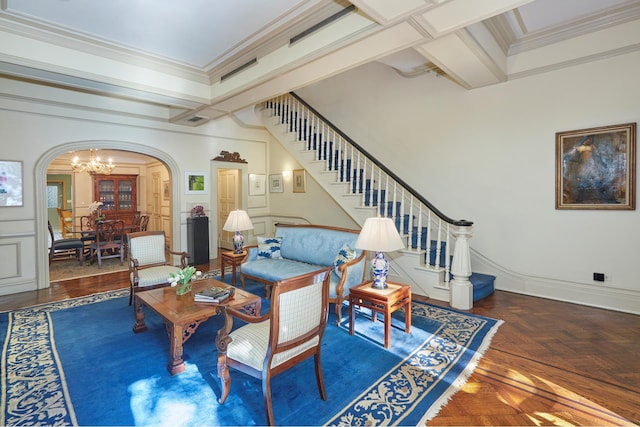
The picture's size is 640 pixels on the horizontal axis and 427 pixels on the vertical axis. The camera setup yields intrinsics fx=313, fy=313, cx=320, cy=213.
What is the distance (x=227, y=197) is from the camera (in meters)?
8.09

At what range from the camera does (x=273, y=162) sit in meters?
7.75

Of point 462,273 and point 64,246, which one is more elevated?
point 64,246

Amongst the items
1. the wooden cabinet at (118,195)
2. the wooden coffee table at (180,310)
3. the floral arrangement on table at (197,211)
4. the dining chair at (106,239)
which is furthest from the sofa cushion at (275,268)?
the wooden cabinet at (118,195)

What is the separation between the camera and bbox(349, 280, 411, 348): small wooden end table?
2917 millimetres

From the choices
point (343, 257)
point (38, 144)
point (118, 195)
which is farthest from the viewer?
point (118, 195)

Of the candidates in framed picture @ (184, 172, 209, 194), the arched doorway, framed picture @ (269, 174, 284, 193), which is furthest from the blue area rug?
framed picture @ (269, 174, 284, 193)

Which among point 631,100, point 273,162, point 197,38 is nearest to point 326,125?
point 273,162

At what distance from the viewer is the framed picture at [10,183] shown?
4.54 m

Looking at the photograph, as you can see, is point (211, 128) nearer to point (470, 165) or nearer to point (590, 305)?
point (470, 165)

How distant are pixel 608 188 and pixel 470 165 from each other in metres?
1.67

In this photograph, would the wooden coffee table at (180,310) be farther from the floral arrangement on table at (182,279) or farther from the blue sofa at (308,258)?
the blue sofa at (308,258)

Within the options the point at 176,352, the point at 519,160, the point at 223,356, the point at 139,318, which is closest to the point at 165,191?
the point at 139,318

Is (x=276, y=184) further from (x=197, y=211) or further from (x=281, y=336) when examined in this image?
(x=281, y=336)

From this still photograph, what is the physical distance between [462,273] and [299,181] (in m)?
4.05
